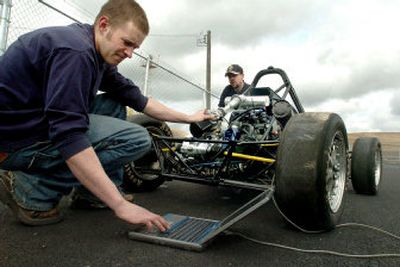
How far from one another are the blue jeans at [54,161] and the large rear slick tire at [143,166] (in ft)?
3.35

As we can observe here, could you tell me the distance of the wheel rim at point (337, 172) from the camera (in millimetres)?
2745

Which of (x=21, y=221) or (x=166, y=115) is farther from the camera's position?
(x=166, y=115)

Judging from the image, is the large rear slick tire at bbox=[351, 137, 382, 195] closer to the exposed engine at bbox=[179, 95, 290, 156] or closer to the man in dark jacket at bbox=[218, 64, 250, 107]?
the exposed engine at bbox=[179, 95, 290, 156]

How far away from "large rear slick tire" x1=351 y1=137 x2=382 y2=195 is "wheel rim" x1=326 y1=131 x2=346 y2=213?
100 centimetres

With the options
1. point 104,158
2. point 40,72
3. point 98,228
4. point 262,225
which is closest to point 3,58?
point 40,72

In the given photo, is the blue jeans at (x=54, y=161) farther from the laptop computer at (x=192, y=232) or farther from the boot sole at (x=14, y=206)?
the laptop computer at (x=192, y=232)

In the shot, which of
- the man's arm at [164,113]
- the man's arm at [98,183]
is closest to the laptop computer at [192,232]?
the man's arm at [98,183]

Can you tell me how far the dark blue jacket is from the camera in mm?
1728

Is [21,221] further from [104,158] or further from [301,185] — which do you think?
[301,185]

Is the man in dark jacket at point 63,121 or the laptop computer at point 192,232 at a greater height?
the man in dark jacket at point 63,121

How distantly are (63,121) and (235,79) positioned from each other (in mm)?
4381

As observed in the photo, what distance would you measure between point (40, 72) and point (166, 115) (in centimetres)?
128

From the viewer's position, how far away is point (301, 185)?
2256 millimetres

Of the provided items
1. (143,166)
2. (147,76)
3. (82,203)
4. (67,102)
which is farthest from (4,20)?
(147,76)
